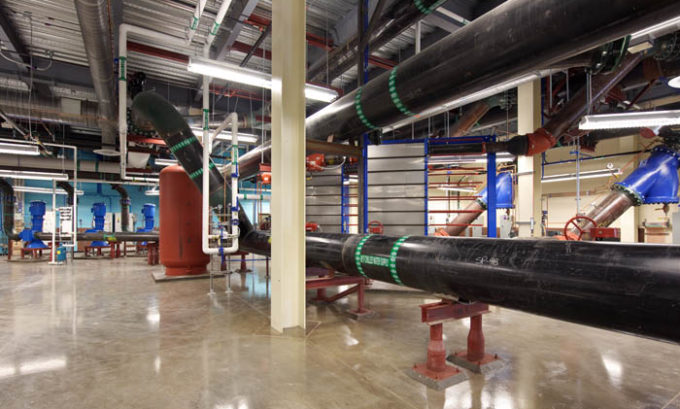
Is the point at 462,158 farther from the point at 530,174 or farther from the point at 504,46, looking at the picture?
the point at 504,46

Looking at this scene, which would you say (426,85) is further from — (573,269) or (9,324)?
(9,324)

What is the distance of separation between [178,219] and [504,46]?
6.62 meters

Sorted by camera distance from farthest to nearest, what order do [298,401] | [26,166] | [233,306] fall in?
[26,166] < [233,306] < [298,401]

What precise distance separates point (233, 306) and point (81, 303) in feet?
8.08

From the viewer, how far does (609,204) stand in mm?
6359

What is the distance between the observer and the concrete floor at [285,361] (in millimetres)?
2354

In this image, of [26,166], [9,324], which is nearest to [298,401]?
[9,324]

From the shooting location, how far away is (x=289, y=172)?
3.67m

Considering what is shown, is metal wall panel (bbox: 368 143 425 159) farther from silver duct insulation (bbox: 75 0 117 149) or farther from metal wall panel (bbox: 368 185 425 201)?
silver duct insulation (bbox: 75 0 117 149)

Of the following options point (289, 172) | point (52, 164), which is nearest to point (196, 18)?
point (289, 172)

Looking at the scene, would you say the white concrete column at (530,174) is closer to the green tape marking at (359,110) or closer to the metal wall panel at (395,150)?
the metal wall panel at (395,150)

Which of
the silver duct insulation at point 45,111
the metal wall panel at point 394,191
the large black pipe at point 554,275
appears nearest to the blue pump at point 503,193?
the metal wall panel at point 394,191

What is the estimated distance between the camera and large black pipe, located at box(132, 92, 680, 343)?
164 cm

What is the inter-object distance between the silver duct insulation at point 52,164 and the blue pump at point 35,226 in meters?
1.47
